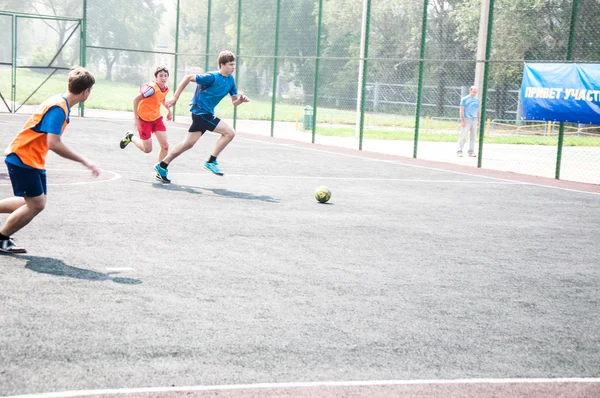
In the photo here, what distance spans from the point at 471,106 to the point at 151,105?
34.8ft

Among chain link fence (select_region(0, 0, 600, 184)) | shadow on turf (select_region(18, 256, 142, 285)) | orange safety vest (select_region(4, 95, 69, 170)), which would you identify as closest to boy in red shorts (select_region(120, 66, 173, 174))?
orange safety vest (select_region(4, 95, 69, 170))

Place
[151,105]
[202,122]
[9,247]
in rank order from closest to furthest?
[9,247] < [202,122] < [151,105]

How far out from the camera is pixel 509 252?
26.8ft

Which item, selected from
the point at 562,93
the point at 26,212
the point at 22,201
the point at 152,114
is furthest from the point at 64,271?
the point at 562,93

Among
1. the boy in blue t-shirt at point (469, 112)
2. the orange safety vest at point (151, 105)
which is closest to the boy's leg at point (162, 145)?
the orange safety vest at point (151, 105)

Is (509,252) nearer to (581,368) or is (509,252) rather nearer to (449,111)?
(581,368)

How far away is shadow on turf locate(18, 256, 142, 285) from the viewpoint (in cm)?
615

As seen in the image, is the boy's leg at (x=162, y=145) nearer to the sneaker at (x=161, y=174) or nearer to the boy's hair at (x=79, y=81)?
the sneaker at (x=161, y=174)

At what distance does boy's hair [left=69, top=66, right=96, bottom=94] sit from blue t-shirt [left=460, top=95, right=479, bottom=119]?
614 inches

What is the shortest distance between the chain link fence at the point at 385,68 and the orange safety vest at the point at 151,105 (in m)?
7.63

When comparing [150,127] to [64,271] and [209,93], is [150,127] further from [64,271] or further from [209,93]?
[64,271]

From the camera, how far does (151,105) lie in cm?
1289

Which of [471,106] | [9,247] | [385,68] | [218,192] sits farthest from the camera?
[385,68]

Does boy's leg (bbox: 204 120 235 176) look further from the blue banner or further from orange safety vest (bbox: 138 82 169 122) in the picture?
the blue banner
